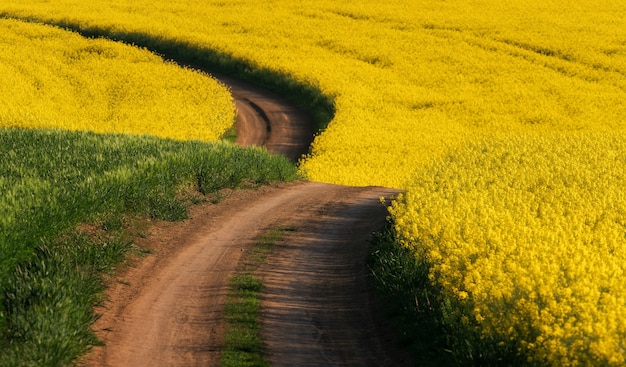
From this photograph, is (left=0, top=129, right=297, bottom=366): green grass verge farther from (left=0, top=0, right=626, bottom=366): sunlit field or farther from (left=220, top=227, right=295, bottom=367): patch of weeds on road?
(left=0, top=0, right=626, bottom=366): sunlit field

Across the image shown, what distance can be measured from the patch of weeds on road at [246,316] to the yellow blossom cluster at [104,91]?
18612mm

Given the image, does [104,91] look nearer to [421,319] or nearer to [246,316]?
[246,316]

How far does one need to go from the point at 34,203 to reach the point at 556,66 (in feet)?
144

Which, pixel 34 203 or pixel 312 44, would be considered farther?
pixel 312 44

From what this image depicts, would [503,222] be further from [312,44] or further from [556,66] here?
[312,44]

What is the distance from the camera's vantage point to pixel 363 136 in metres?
38.4

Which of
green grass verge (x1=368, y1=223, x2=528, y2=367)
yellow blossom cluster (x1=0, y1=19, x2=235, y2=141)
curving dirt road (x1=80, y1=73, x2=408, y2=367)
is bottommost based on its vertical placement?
yellow blossom cluster (x1=0, y1=19, x2=235, y2=141)

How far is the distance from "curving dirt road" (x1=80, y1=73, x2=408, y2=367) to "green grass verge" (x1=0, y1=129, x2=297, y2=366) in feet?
1.63

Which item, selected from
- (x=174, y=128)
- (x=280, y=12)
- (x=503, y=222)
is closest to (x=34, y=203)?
(x=503, y=222)

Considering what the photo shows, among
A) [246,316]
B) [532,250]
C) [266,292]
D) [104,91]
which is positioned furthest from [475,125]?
[246,316]

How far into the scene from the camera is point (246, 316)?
12672mm

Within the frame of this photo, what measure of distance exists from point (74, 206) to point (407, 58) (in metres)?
41.8

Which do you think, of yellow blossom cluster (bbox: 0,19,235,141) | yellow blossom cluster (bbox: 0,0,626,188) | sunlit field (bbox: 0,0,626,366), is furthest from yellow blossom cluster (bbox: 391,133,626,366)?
yellow blossom cluster (bbox: 0,19,235,141)

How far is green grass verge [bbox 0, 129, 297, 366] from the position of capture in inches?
435
